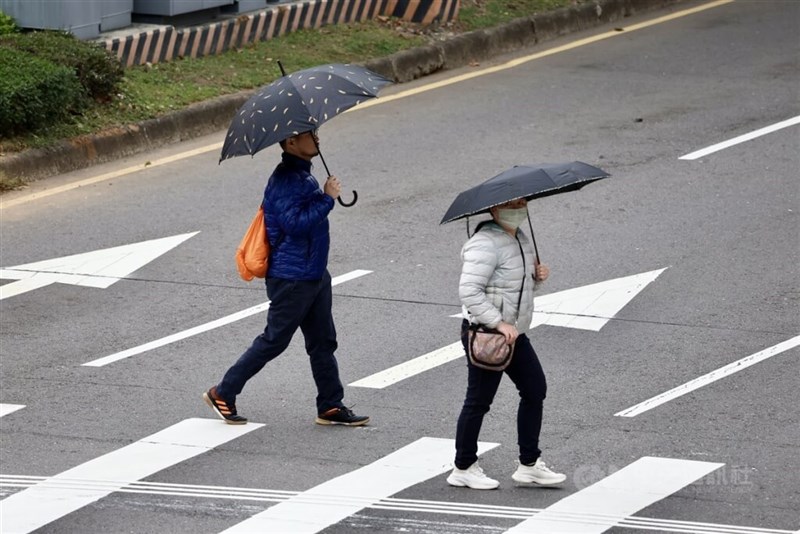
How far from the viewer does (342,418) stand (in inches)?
328

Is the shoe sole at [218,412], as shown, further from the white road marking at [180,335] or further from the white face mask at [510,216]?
the white face mask at [510,216]

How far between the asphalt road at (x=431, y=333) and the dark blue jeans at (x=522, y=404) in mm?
207

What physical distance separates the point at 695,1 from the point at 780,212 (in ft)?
31.9

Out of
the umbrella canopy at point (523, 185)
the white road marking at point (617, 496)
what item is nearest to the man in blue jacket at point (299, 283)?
the umbrella canopy at point (523, 185)

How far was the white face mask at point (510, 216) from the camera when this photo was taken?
23.7 ft

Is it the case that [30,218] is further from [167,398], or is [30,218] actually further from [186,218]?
[167,398]

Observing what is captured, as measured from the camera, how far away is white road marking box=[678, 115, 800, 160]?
1369cm

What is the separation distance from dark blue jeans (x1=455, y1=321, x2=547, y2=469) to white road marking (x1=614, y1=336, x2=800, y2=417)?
109 cm

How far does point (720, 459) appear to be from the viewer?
25.4 feet

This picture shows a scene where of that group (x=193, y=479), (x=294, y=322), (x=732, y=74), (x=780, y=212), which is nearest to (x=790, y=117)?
(x=732, y=74)

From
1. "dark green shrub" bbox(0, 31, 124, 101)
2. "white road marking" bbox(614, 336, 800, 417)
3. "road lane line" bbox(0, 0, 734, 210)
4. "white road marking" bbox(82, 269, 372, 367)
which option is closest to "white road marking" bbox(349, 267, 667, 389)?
"white road marking" bbox(614, 336, 800, 417)

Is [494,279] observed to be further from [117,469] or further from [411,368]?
[117,469]

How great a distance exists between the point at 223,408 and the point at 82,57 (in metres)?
6.85

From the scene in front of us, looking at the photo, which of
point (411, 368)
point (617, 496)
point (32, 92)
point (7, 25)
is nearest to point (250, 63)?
point (7, 25)
